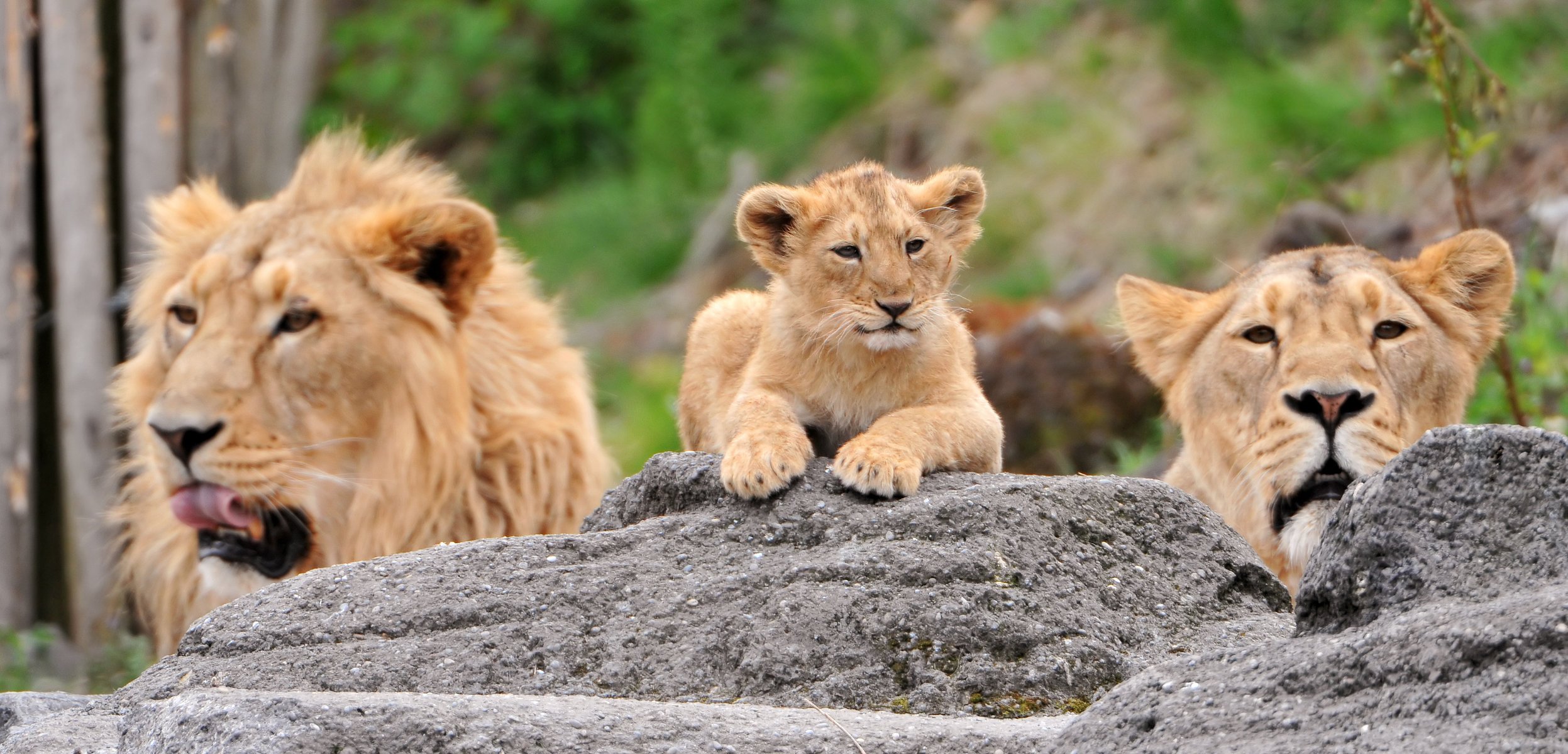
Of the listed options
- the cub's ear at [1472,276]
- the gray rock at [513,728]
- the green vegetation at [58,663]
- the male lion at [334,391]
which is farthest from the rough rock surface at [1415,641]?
the green vegetation at [58,663]

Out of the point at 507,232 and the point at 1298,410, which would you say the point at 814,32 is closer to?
the point at 507,232

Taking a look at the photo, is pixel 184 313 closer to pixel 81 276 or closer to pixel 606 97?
pixel 81 276

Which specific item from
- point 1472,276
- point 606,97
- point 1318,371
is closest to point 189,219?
point 1318,371

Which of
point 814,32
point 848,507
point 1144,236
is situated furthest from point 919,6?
point 848,507

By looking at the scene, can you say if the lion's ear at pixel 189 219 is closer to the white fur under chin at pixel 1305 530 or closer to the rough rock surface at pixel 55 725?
the rough rock surface at pixel 55 725

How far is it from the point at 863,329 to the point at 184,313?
2.10 meters

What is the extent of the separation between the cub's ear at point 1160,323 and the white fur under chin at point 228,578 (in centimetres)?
250

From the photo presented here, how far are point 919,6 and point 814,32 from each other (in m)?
0.84

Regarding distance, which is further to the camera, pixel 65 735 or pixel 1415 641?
pixel 65 735

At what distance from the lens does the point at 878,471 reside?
331cm

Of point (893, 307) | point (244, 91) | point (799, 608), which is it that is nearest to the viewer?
point (799, 608)

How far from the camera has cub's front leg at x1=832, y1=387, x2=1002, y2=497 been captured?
10.9 ft

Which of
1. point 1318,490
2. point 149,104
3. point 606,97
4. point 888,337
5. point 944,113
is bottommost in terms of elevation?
point 1318,490

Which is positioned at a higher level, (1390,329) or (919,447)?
(1390,329)
